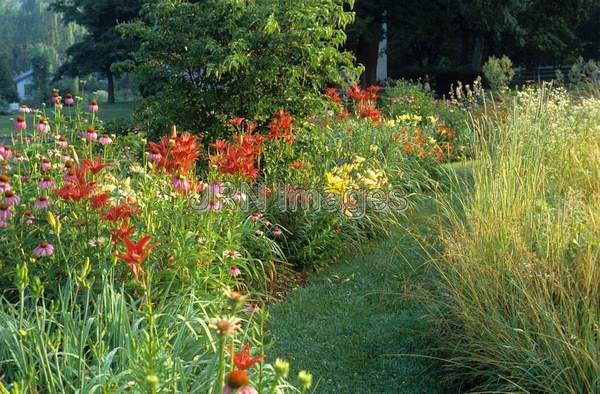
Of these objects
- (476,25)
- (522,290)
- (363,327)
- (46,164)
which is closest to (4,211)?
(46,164)

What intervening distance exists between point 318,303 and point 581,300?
1661 millimetres

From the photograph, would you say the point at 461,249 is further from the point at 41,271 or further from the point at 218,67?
the point at 218,67

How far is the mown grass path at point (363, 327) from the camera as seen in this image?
317cm

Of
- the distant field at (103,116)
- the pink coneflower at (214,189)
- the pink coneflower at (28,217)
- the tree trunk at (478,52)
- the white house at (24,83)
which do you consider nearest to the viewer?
the pink coneflower at (28,217)

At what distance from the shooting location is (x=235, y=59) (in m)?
5.64

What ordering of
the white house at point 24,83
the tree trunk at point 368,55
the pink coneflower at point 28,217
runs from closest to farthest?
the pink coneflower at point 28,217 < the tree trunk at point 368,55 < the white house at point 24,83

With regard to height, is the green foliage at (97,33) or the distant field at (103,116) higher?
the green foliage at (97,33)

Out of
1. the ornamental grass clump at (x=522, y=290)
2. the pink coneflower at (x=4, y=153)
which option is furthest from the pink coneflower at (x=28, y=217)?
the ornamental grass clump at (x=522, y=290)

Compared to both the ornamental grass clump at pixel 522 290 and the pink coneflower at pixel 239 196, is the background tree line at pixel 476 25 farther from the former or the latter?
the ornamental grass clump at pixel 522 290

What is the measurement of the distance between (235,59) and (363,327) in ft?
9.48

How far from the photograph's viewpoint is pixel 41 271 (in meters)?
2.93

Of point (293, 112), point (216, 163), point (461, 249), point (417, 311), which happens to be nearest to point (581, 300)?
point (461, 249)

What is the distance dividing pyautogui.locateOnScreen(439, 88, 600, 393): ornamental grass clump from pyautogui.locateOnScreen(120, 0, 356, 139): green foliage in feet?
8.67

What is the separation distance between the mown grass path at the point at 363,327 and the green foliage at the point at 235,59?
6.85 ft
